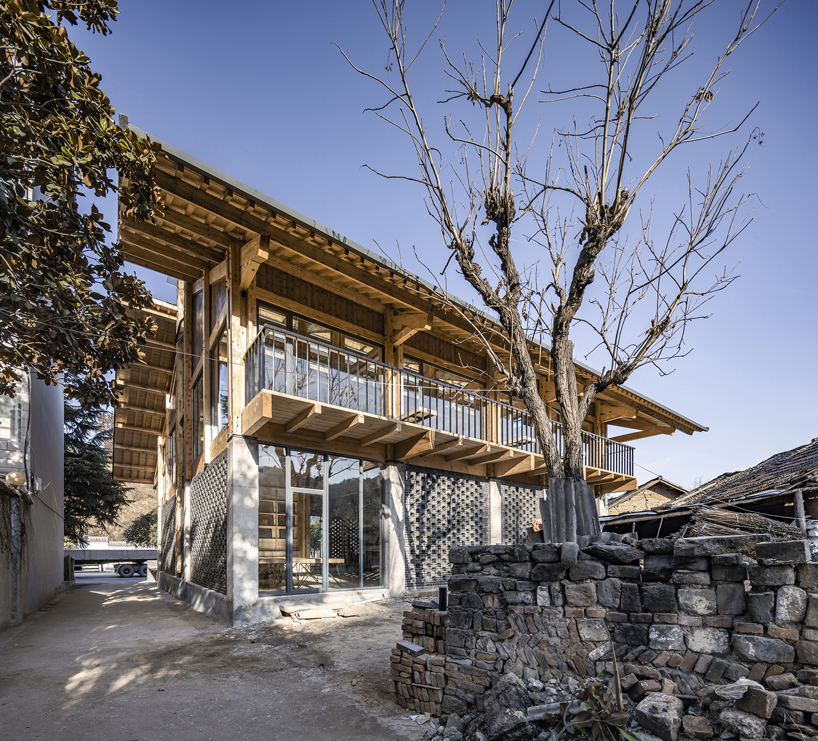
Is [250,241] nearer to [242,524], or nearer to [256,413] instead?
[256,413]

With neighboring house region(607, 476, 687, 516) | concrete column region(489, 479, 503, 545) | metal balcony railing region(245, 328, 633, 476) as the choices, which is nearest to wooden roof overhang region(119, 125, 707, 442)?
metal balcony railing region(245, 328, 633, 476)

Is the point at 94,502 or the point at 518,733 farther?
the point at 94,502

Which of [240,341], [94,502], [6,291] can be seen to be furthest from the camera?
[94,502]

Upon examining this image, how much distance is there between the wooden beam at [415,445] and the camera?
1077 centimetres

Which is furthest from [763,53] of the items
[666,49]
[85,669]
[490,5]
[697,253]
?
[85,669]

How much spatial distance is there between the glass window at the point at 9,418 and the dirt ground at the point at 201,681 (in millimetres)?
3655

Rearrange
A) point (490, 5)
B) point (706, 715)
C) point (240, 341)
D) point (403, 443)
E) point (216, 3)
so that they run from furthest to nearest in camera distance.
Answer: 1. point (403, 443)
2. point (240, 341)
3. point (216, 3)
4. point (490, 5)
5. point (706, 715)

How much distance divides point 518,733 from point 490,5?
640cm

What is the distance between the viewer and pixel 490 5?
553 centimetres

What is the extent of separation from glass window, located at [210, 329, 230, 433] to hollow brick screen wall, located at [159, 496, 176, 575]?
626 centimetres

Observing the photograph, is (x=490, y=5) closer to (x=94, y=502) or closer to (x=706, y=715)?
(x=706, y=715)

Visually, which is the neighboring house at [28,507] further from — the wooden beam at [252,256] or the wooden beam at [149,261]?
the wooden beam at [252,256]

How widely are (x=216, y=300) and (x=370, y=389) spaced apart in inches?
153

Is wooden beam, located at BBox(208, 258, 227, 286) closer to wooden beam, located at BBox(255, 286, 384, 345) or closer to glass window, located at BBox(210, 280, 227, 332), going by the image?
glass window, located at BBox(210, 280, 227, 332)
